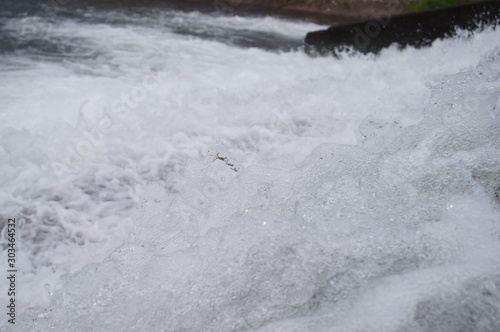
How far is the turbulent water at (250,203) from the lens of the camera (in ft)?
4.89

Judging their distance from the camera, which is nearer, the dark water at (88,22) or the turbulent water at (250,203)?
the turbulent water at (250,203)

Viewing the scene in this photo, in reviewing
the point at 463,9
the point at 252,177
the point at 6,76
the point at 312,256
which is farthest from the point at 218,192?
the point at 463,9

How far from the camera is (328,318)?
1374mm

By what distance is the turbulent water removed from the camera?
1489 mm

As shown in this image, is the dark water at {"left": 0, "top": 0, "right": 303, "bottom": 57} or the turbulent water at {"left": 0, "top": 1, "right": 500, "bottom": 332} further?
the dark water at {"left": 0, "top": 0, "right": 303, "bottom": 57}

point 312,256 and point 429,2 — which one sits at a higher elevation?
point 429,2

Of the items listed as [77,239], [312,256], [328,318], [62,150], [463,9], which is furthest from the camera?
[463,9]

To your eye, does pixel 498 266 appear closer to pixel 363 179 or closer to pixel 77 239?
pixel 363 179

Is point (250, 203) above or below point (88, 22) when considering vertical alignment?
above

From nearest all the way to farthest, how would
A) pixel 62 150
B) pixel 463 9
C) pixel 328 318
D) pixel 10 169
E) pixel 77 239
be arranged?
pixel 328 318 < pixel 77 239 < pixel 10 169 < pixel 62 150 < pixel 463 9

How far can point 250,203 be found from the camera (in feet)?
6.72

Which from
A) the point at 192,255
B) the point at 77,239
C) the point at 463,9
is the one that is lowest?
the point at 77,239

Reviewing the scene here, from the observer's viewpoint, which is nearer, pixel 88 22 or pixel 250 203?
pixel 250 203

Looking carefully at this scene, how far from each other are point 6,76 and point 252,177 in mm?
3617
